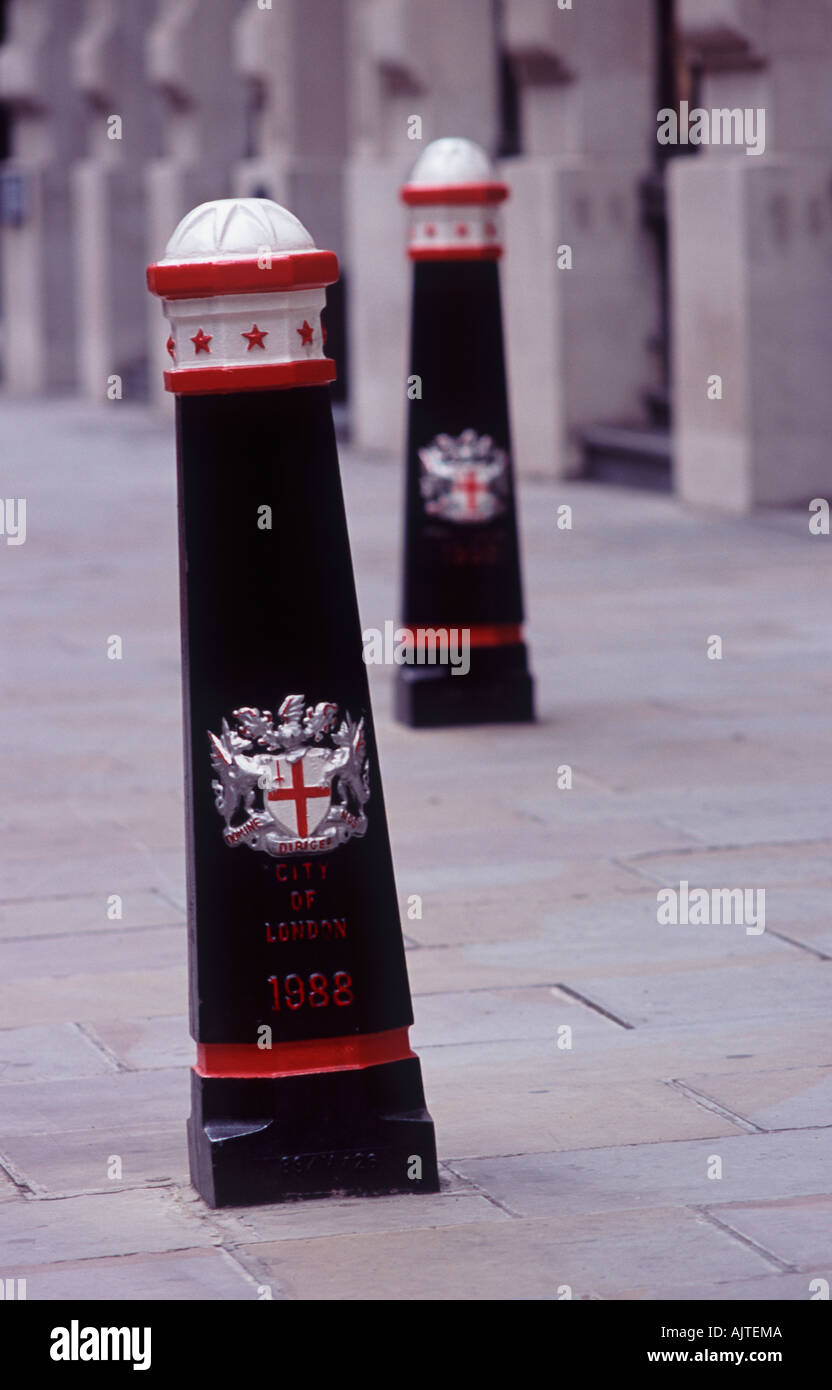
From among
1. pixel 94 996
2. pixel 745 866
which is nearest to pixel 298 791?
pixel 94 996

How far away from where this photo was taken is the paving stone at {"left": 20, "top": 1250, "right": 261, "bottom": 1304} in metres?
3.85

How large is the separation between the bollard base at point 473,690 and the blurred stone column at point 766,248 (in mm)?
6101

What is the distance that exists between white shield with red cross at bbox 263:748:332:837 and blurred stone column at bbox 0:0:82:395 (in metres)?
26.5

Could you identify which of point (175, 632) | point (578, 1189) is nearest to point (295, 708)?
point (578, 1189)

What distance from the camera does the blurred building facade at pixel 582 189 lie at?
14.6 m

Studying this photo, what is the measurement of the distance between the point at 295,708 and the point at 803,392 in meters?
10.9

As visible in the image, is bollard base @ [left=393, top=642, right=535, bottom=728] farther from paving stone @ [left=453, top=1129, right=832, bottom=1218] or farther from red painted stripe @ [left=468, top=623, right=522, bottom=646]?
paving stone @ [left=453, top=1129, right=832, bottom=1218]

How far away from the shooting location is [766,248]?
1459 centimetres

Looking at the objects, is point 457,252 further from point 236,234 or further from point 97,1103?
point 236,234

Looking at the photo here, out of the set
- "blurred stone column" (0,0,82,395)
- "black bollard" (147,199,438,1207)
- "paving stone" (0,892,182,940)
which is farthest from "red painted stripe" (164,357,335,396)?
Answer: "blurred stone column" (0,0,82,395)

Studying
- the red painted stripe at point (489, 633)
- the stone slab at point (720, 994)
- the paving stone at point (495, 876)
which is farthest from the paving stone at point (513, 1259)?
the red painted stripe at point (489, 633)

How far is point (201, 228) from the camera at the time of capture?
13.6ft
